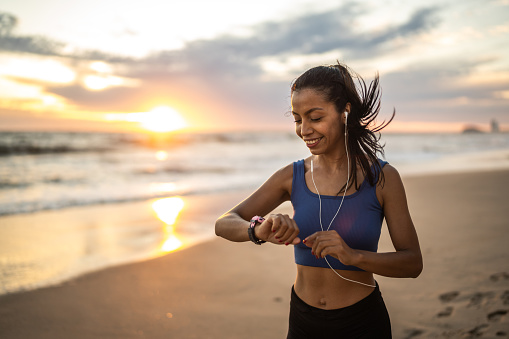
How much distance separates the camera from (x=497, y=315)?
3459mm

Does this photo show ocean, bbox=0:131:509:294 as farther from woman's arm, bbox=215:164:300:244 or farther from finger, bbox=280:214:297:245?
finger, bbox=280:214:297:245

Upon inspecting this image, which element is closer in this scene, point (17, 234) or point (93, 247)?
point (93, 247)

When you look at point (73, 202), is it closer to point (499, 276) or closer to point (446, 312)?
point (446, 312)

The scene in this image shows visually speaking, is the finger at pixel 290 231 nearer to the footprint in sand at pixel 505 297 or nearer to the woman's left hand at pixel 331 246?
the woman's left hand at pixel 331 246

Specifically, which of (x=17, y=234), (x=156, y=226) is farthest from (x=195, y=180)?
(x=17, y=234)

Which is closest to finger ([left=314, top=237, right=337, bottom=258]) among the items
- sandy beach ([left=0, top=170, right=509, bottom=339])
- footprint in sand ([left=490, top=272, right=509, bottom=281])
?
sandy beach ([left=0, top=170, right=509, bottom=339])

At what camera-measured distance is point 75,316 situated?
4070mm

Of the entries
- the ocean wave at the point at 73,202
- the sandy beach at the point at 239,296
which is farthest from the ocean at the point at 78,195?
the sandy beach at the point at 239,296

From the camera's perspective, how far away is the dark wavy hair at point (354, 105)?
2.09 meters

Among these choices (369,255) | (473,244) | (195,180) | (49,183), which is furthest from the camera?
(195,180)

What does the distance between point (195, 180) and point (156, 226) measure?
7.31 meters

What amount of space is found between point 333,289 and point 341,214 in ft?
1.47

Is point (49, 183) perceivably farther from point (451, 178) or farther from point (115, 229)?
point (451, 178)

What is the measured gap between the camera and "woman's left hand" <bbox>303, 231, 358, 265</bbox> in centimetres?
173
